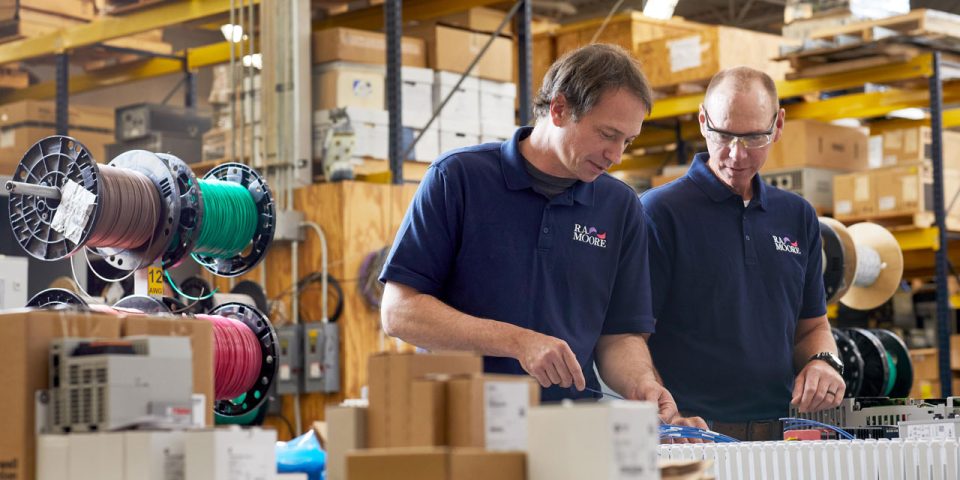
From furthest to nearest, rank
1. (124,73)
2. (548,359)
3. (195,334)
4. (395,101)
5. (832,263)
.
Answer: (124,73) → (395,101) → (832,263) → (548,359) → (195,334)

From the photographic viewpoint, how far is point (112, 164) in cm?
397

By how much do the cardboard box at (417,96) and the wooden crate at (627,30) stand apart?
5.08 ft

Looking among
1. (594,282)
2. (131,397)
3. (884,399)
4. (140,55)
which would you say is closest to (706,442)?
(594,282)

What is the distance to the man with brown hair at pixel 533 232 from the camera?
3.08 meters

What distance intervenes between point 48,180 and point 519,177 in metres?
1.40

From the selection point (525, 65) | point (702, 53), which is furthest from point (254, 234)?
point (702, 53)

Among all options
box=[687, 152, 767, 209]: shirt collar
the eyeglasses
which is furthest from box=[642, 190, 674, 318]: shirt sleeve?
the eyeglasses

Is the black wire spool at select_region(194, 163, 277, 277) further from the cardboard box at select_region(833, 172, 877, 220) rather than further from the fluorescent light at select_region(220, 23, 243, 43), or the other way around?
the cardboard box at select_region(833, 172, 877, 220)

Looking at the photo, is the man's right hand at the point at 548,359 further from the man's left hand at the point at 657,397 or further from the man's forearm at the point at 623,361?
the man's forearm at the point at 623,361

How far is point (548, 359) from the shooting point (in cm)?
278

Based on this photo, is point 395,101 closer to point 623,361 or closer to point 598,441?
point 623,361

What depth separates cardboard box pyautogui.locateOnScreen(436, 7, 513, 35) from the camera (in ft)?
28.6

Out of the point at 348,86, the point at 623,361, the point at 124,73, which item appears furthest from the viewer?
the point at 124,73

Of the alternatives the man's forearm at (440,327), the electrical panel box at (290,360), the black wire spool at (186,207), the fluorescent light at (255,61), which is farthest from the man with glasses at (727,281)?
the fluorescent light at (255,61)
